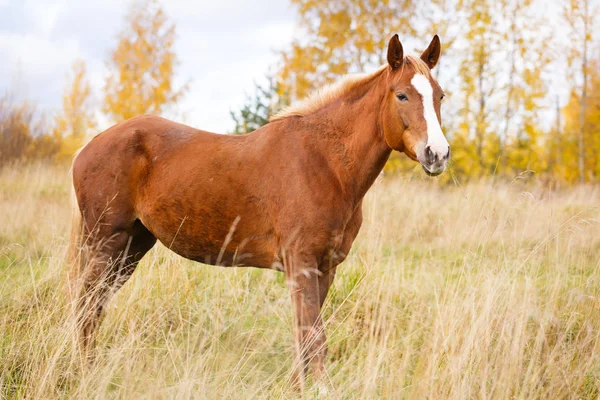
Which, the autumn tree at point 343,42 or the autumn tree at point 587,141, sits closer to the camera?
the autumn tree at point 343,42

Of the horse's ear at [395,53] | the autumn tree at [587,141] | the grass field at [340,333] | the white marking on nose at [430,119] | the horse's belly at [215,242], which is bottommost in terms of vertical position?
the grass field at [340,333]

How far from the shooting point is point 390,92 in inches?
126

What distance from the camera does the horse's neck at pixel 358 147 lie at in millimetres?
3326

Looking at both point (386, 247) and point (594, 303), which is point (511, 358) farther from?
point (386, 247)

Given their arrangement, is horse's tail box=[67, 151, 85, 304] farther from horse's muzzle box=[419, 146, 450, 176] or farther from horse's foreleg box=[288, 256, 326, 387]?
horse's muzzle box=[419, 146, 450, 176]

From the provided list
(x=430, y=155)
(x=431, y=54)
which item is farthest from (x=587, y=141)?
(x=430, y=155)

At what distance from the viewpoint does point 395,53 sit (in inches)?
125

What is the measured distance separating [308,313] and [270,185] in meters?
0.86

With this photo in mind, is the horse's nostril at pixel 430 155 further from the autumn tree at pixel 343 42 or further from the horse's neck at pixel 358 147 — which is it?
the autumn tree at pixel 343 42

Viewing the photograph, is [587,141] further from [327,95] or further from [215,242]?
[215,242]

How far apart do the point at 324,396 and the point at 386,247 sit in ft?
12.2

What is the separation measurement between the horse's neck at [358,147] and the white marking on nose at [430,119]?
32cm

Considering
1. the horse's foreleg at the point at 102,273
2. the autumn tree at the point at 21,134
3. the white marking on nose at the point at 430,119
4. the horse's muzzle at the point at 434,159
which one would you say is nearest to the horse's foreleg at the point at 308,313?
the horse's muzzle at the point at 434,159

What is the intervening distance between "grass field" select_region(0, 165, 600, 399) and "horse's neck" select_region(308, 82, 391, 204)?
2.56ft
